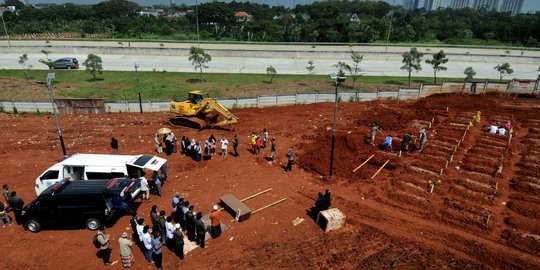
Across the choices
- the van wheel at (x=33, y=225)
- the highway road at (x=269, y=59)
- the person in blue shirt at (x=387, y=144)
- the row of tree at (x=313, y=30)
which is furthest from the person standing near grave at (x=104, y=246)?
the row of tree at (x=313, y=30)

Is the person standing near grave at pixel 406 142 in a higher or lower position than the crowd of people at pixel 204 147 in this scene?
higher

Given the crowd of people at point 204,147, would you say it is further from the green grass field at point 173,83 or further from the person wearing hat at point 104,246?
the green grass field at point 173,83

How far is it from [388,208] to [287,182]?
4.82 m

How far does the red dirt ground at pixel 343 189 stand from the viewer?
39.1ft

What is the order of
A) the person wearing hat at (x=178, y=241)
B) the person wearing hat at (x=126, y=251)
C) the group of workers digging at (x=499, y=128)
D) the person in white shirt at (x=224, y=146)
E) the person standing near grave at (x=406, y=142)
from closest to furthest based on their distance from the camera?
the person wearing hat at (x=126, y=251) < the person wearing hat at (x=178, y=241) < the person in white shirt at (x=224, y=146) < the person standing near grave at (x=406, y=142) < the group of workers digging at (x=499, y=128)

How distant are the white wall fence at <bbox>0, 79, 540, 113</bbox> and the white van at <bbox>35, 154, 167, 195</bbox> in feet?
40.9

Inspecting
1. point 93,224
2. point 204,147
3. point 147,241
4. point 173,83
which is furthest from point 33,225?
point 173,83

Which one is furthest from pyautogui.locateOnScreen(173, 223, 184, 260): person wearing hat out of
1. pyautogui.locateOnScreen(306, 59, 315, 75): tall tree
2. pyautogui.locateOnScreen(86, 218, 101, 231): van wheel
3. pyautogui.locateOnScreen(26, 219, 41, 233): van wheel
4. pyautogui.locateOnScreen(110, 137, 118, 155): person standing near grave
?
pyautogui.locateOnScreen(306, 59, 315, 75): tall tree

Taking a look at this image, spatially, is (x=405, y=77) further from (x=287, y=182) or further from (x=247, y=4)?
(x=247, y=4)

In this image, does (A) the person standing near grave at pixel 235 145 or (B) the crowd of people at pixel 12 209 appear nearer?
(B) the crowd of people at pixel 12 209

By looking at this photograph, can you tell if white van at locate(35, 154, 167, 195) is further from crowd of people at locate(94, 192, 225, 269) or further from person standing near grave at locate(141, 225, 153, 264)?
person standing near grave at locate(141, 225, 153, 264)

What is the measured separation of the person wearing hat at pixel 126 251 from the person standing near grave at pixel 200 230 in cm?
212

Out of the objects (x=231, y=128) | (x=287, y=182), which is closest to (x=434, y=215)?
(x=287, y=182)

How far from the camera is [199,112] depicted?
77.2 feet
